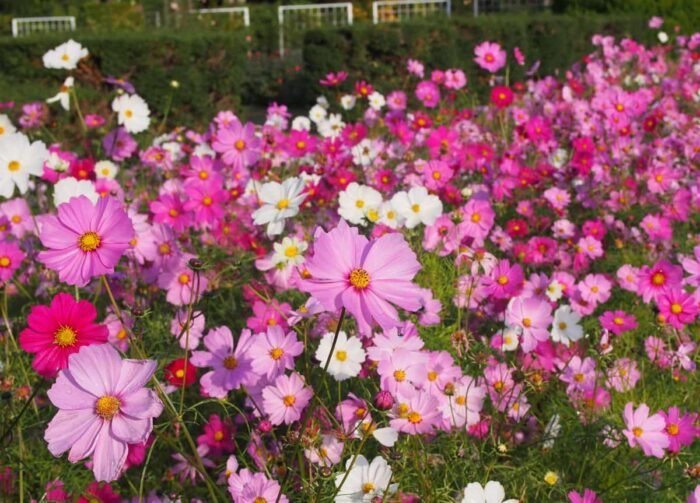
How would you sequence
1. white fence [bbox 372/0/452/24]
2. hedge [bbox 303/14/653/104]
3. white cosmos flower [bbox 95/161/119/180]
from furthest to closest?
white fence [bbox 372/0/452/24] → hedge [bbox 303/14/653/104] → white cosmos flower [bbox 95/161/119/180]

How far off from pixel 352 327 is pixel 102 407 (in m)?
0.87

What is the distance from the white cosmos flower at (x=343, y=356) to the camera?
1.36m

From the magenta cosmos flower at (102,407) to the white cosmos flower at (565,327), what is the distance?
1.25 meters

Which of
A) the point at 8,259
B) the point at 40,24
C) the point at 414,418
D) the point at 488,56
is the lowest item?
the point at 414,418

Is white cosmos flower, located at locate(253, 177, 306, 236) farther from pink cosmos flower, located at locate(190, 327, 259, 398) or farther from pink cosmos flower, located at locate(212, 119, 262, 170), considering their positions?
pink cosmos flower, located at locate(212, 119, 262, 170)

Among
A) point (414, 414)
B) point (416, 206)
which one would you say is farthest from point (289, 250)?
point (414, 414)

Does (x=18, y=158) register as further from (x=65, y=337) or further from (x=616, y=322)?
(x=616, y=322)

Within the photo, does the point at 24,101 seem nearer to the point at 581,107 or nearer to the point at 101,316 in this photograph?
the point at 101,316

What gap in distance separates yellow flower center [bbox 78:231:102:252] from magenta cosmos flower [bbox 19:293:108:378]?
8 cm

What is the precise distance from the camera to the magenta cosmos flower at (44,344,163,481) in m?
0.86

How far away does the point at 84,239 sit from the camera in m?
1.04

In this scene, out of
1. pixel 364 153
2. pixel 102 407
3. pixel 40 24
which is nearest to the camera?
pixel 102 407

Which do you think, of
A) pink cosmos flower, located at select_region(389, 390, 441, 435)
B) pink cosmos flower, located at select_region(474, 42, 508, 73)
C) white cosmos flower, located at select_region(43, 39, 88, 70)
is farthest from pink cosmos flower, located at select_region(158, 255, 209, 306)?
pink cosmos flower, located at select_region(474, 42, 508, 73)

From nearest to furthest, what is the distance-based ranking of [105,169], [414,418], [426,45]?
[414,418] → [105,169] → [426,45]
